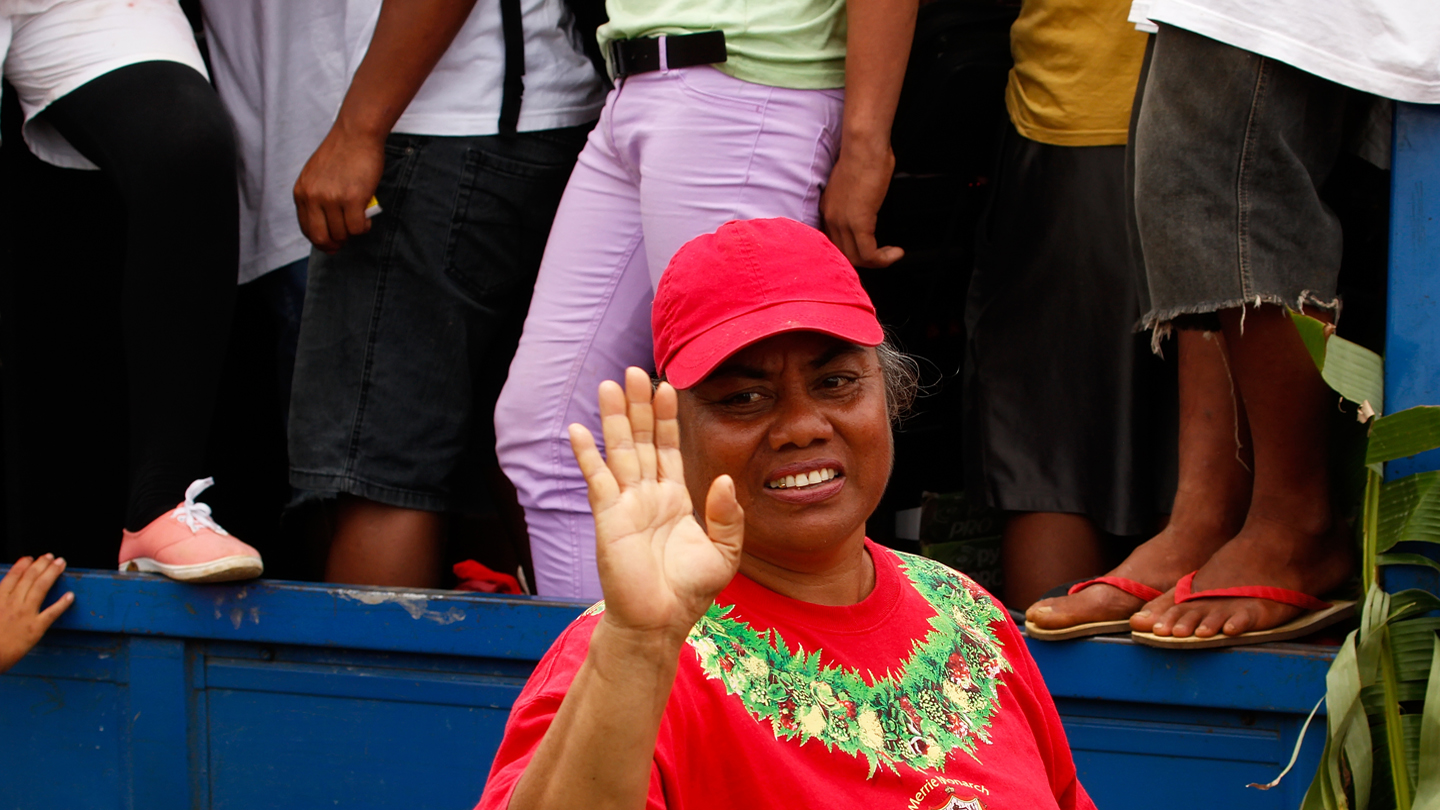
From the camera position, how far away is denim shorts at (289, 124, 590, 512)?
2.30 metres

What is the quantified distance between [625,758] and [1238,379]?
49.4 inches

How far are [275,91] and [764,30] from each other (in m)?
1.20

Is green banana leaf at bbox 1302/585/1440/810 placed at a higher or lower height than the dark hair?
lower

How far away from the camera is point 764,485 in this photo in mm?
1279

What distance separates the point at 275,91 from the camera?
2652 mm

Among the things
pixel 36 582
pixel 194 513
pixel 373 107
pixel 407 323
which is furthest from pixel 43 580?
pixel 373 107

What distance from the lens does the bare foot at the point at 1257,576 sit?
176cm

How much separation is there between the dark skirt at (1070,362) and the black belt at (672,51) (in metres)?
0.61

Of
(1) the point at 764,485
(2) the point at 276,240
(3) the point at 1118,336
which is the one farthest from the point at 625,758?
(2) the point at 276,240

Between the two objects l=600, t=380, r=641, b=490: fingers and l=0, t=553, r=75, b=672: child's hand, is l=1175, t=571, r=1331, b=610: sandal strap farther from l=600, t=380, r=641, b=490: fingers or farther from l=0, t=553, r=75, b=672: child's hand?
l=0, t=553, r=75, b=672: child's hand

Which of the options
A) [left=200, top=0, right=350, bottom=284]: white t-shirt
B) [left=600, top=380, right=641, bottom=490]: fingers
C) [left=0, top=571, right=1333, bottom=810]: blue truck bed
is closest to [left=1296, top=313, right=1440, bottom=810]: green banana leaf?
[left=0, top=571, right=1333, bottom=810]: blue truck bed

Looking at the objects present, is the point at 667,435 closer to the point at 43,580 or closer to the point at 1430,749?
the point at 1430,749

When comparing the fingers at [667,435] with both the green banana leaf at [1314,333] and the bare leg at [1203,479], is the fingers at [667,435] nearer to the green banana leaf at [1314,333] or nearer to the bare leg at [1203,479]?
the green banana leaf at [1314,333]

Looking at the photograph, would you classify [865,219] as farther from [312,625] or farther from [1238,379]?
[312,625]
